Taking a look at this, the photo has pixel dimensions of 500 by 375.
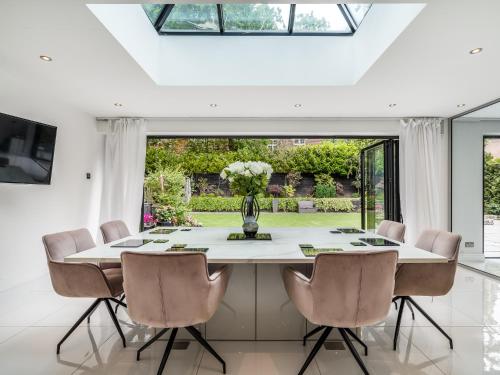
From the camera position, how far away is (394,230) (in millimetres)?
3000

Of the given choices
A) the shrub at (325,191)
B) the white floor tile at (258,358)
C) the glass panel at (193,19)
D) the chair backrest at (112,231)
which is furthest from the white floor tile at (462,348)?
the shrub at (325,191)

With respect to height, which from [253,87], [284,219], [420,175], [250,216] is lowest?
[284,219]

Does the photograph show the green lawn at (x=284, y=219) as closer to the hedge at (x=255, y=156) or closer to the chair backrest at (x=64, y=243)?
the hedge at (x=255, y=156)

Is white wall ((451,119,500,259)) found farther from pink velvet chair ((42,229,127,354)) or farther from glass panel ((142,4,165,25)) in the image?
pink velvet chair ((42,229,127,354))

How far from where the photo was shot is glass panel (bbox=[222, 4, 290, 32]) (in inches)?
133

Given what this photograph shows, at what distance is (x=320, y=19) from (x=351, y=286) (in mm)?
3085

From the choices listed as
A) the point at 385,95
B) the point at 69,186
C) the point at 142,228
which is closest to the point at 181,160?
the point at 142,228

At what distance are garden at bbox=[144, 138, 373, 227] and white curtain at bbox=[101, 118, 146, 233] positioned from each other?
378 centimetres

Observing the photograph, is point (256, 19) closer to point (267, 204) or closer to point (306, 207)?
point (267, 204)

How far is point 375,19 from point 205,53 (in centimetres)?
186

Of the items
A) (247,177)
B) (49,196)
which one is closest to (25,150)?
(49,196)

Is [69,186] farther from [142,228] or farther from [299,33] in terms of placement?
[299,33]

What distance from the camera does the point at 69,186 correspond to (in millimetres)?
4535

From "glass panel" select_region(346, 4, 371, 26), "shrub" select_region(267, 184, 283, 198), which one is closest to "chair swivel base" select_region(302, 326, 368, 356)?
"glass panel" select_region(346, 4, 371, 26)
